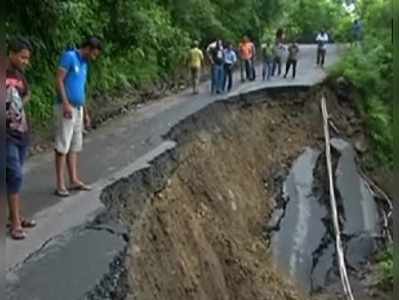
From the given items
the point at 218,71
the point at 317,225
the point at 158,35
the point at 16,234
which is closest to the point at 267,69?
the point at 218,71

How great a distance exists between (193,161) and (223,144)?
8.47 ft

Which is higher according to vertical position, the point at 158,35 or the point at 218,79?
the point at 158,35

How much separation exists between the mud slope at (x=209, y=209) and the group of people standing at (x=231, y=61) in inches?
Answer: 49.8

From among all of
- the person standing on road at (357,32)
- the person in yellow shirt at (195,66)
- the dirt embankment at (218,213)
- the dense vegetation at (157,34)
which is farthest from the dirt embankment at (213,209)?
the person standing on road at (357,32)

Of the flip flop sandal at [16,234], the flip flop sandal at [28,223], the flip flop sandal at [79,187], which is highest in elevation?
the flip flop sandal at [16,234]

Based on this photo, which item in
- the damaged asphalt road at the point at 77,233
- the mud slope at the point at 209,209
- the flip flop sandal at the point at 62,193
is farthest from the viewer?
the flip flop sandal at the point at 62,193

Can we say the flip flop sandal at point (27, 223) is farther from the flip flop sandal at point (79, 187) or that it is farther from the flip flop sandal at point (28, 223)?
the flip flop sandal at point (79, 187)

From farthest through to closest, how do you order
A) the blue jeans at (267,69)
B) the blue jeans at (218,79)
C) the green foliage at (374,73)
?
the blue jeans at (267,69) < the blue jeans at (218,79) < the green foliage at (374,73)

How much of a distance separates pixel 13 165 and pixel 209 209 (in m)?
5.35

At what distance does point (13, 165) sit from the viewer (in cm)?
630

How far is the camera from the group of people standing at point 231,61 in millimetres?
18453

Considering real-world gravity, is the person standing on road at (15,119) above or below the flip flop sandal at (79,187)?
above

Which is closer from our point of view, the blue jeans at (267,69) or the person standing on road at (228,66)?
the person standing on road at (228,66)

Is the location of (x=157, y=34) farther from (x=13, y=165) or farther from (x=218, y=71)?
(x=13, y=165)
